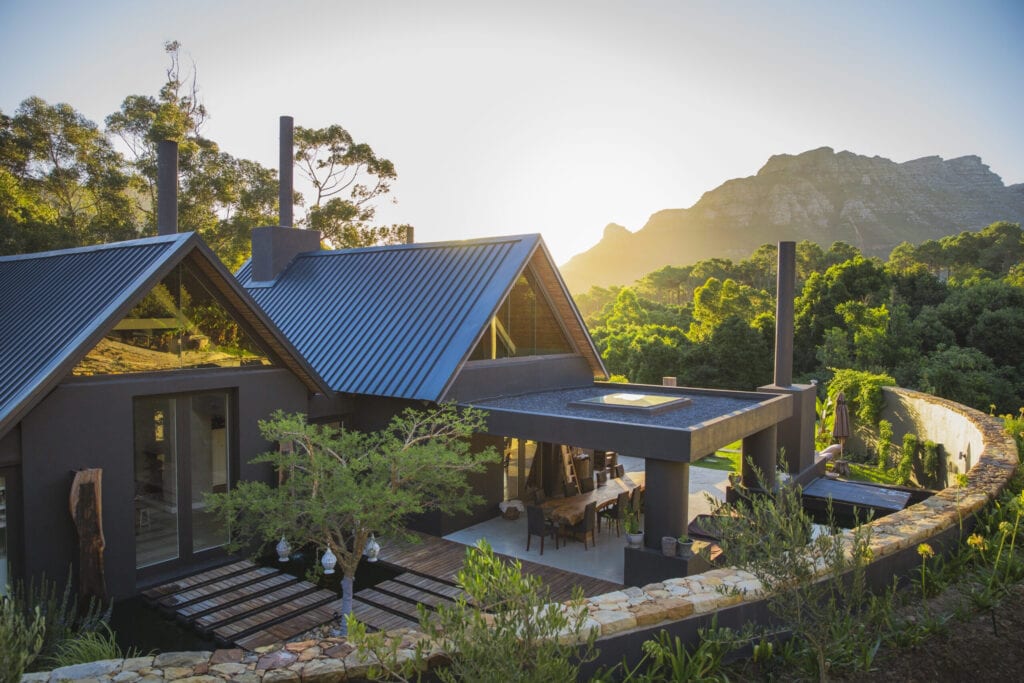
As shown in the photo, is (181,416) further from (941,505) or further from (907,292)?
(907,292)

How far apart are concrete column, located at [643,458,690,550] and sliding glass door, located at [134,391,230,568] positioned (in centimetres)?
638

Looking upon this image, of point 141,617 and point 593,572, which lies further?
point 593,572

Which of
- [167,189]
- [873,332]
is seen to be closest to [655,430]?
[167,189]

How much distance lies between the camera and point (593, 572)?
9602 millimetres

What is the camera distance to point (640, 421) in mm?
10430

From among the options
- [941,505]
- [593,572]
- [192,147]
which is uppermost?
[192,147]

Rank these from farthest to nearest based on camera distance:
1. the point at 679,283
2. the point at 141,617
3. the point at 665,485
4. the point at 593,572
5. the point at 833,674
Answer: the point at 679,283
the point at 593,572
the point at 665,485
the point at 141,617
the point at 833,674

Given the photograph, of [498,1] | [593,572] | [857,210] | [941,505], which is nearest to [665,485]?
[593,572]

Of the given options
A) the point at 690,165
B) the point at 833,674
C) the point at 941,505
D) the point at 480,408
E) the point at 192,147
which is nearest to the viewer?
the point at 833,674

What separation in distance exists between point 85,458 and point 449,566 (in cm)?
504

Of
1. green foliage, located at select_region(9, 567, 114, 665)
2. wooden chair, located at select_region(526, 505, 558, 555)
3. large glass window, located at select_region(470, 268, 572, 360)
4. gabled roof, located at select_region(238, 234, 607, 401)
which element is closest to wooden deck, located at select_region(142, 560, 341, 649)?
green foliage, located at select_region(9, 567, 114, 665)

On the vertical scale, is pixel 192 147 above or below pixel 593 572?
above

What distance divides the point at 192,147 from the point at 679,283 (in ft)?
187

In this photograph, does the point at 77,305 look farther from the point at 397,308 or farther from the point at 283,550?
the point at 397,308
